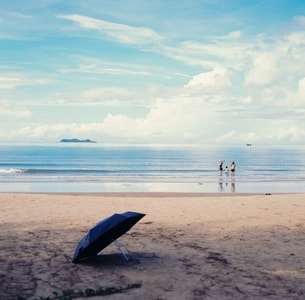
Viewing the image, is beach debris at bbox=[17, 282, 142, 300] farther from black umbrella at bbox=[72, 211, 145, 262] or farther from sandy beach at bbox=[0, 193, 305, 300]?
black umbrella at bbox=[72, 211, 145, 262]

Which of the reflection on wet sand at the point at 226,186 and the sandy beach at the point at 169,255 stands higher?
the sandy beach at the point at 169,255

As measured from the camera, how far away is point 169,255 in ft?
32.5

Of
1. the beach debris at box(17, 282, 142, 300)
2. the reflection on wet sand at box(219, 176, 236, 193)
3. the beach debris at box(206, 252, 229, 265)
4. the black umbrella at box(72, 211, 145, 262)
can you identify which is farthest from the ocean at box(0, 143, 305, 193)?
the beach debris at box(17, 282, 142, 300)

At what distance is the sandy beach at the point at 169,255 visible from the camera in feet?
24.9

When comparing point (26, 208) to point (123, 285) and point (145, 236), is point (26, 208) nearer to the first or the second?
point (145, 236)

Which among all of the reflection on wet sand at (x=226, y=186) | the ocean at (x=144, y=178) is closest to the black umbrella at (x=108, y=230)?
the ocean at (x=144, y=178)

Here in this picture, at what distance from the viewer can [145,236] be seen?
1200 cm

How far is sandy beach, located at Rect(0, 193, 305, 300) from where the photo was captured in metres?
7.58

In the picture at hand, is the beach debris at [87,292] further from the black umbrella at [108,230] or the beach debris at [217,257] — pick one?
the beach debris at [217,257]

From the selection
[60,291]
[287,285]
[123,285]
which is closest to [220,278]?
[287,285]

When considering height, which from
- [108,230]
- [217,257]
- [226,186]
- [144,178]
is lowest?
[226,186]

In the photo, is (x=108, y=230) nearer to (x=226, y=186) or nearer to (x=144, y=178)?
(x=226, y=186)

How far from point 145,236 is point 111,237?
3600mm

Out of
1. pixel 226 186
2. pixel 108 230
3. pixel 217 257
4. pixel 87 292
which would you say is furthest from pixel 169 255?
pixel 226 186
